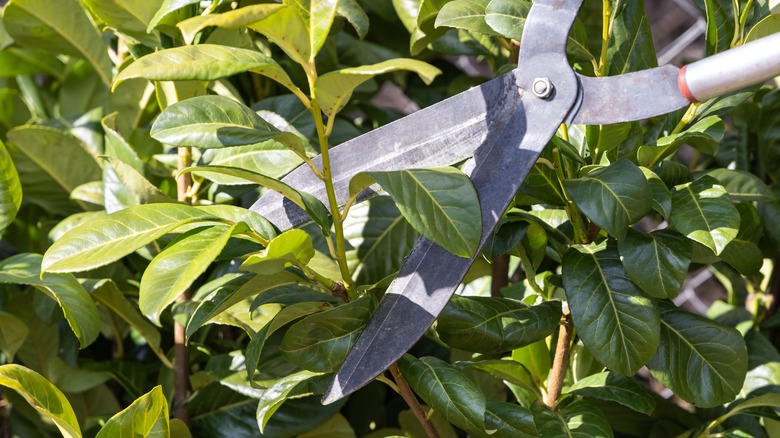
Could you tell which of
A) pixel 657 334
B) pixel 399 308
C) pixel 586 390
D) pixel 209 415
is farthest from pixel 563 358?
pixel 209 415

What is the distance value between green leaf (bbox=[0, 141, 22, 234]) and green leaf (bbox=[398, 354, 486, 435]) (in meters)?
0.44

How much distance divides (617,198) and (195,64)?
354 millimetres

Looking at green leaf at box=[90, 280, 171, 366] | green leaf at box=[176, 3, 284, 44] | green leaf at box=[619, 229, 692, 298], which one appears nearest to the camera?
green leaf at box=[176, 3, 284, 44]

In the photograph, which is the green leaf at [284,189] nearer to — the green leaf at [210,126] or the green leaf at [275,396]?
the green leaf at [210,126]

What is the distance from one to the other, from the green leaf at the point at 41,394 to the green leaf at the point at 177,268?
13 cm

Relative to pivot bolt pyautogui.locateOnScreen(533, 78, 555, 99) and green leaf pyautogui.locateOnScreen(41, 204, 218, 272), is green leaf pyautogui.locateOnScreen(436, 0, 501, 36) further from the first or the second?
green leaf pyautogui.locateOnScreen(41, 204, 218, 272)

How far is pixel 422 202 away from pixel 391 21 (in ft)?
2.21

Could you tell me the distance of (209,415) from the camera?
3.38 feet

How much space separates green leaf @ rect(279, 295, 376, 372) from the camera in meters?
0.74

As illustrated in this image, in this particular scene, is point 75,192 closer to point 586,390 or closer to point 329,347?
point 329,347

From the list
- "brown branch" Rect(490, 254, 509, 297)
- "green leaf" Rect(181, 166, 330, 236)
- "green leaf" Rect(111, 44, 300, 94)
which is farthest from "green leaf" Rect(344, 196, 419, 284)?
"green leaf" Rect(111, 44, 300, 94)

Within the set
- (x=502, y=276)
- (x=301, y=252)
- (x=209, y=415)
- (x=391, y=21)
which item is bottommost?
(x=209, y=415)

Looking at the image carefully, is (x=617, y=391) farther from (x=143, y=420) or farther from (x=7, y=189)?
(x=7, y=189)

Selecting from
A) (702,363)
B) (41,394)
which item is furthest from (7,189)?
(702,363)
